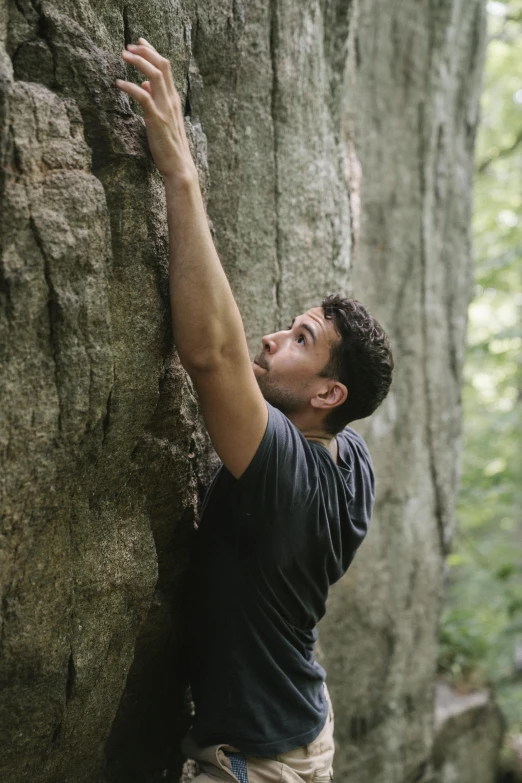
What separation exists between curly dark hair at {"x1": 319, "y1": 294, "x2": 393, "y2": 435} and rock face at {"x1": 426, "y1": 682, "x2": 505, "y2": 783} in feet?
19.0

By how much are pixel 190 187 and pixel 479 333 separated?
14233 mm

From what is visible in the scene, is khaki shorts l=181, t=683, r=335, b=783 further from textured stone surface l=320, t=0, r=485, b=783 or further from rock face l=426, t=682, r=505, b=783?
rock face l=426, t=682, r=505, b=783

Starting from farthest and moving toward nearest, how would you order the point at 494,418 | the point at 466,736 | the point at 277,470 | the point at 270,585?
the point at 494,418 → the point at 466,736 → the point at 270,585 → the point at 277,470

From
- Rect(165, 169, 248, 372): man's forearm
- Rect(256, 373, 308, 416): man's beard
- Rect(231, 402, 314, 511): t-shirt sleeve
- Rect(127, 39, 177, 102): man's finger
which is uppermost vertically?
Rect(127, 39, 177, 102): man's finger

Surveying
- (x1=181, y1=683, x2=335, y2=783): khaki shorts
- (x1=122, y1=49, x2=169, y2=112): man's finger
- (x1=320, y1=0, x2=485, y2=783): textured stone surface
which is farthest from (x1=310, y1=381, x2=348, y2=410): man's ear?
(x1=320, y1=0, x2=485, y2=783): textured stone surface

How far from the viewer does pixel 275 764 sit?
3123mm

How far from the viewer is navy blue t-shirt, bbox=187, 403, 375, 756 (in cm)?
295

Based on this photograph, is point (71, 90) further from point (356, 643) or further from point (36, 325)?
point (356, 643)

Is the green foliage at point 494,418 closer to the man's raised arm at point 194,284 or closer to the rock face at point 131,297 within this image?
the rock face at point 131,297

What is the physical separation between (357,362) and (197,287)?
0.85 metres

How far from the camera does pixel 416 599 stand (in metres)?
7.16

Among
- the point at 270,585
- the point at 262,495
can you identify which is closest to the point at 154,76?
the point at 262,495

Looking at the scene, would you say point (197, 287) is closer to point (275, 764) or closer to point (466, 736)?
point (275, 764)

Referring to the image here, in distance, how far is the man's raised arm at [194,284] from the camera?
267cm
